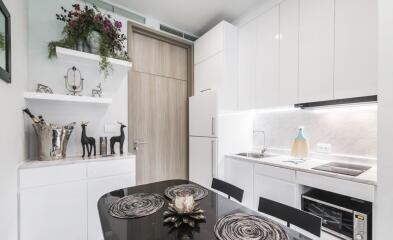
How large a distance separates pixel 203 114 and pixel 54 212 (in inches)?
77.3

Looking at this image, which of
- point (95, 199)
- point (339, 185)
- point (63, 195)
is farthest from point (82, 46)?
point (339, 185)

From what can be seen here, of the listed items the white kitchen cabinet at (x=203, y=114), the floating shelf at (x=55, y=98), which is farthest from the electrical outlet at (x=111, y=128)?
the white kitchen cabinet at (x=203, y=114)

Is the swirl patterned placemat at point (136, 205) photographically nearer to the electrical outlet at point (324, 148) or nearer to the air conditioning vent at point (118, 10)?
the electrical outlet at point (324, 148)

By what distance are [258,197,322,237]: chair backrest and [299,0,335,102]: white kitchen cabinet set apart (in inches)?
48.9

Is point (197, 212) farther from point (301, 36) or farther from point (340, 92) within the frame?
point (301, 36)

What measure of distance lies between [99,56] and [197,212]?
1960 mm

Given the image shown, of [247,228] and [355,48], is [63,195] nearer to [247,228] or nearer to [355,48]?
Result: [247,228]

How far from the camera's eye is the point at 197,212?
3.43ft

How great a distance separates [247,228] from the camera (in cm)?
91

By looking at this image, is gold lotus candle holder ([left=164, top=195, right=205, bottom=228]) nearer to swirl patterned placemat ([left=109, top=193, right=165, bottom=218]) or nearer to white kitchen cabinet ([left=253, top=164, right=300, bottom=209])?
swirl patterned placemat ([left=109, top=193, right=165, bottom=218])

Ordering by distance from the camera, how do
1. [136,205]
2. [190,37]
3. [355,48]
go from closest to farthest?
1. [136,205]
2. [355,48]
3. [190,37]

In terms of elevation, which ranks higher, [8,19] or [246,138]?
[8,19]

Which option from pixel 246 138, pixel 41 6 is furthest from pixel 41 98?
pixel 246 138

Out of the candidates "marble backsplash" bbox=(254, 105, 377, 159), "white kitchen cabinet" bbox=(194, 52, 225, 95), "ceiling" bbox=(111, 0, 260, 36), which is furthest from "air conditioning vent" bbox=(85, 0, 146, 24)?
"marble backsplash" bbox=(254, 105, 377, 159)
